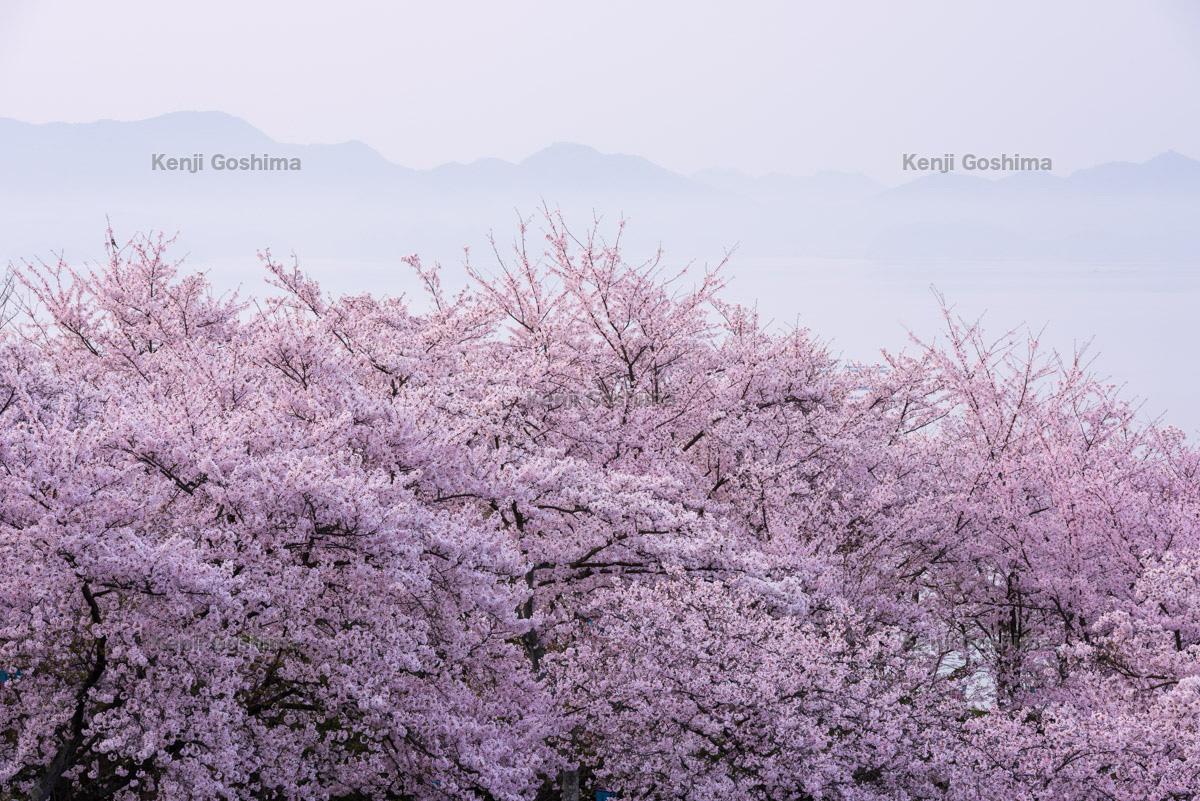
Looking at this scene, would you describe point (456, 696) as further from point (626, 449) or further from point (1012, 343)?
point (1012, 343)

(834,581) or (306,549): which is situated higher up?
(306,549)

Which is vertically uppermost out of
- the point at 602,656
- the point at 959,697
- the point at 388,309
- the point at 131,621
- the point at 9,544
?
the point at 388,309

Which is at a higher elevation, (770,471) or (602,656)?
(770,471)

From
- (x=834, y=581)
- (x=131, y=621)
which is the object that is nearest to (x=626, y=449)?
(x=834, y=581)

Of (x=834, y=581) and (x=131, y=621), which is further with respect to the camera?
(x=834, y=581)

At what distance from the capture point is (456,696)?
41.0ft

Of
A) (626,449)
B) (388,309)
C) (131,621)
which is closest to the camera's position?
(131,621)

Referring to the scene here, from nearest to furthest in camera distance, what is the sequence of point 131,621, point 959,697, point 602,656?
point 131,621 < point 602,656 < point 959,697

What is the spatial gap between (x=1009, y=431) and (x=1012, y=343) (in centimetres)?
173

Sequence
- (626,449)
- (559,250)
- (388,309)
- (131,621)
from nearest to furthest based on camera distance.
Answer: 1. (131,621)
2. (626,449)
3. (559,250)
4. (388,309)

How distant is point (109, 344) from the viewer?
22172mm

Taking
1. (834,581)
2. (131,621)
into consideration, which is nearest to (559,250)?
(834,581)

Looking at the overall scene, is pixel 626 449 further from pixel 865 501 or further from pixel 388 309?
pixel 388 309

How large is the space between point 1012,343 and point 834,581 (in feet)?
24.8
